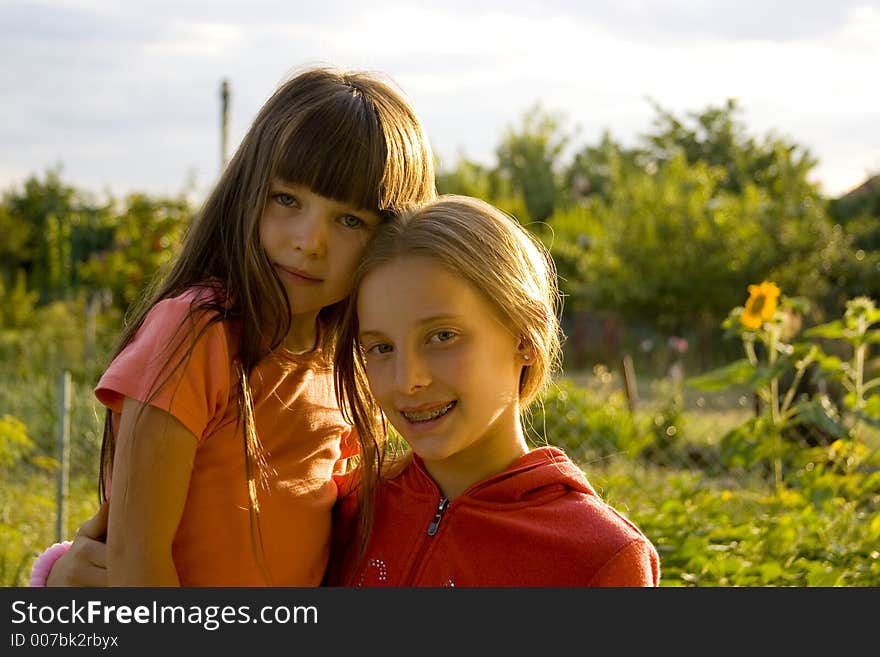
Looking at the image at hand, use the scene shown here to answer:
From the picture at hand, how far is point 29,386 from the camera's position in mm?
8508

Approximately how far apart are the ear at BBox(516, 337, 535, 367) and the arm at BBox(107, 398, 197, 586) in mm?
563

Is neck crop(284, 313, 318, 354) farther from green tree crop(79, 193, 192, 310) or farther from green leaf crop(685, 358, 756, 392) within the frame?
green tree crop(79, 193, 192, 310)

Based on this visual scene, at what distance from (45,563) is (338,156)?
976 mm

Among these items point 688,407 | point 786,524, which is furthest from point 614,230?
point 786,524

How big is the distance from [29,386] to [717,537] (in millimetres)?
6555

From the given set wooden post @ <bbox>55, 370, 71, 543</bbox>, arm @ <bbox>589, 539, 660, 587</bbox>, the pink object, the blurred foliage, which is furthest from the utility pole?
arm @ <bbox>589, 539, 660, 587</bbox>

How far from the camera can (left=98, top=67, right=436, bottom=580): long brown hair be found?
186cm

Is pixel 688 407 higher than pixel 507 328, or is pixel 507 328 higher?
pixel 507 328

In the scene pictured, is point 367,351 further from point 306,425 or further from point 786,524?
point 786,524

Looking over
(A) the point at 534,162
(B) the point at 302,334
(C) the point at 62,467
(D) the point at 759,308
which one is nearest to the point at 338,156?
(B) the point at 302,334

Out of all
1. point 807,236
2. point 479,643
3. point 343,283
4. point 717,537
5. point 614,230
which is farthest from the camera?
point 614,230

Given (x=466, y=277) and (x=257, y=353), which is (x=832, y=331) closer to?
(x=466, y=277)

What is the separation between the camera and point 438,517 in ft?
6.25

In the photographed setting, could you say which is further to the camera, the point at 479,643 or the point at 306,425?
the point at 306,425
